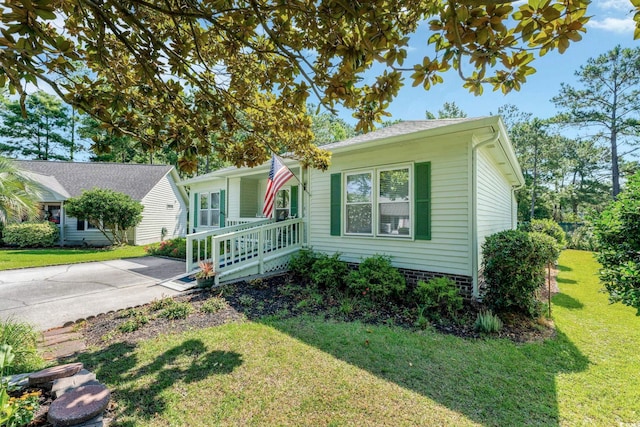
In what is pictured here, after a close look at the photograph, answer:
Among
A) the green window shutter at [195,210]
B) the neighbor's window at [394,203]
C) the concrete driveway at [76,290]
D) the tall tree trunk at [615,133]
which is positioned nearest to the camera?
the concrete driveway at [76,290]

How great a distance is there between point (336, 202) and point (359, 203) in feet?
2.15

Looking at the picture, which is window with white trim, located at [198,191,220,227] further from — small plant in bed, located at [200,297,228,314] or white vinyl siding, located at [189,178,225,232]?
small plant in bed, located at [200,297,228,314]

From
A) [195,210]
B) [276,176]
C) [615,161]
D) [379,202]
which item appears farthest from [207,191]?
[615,161]

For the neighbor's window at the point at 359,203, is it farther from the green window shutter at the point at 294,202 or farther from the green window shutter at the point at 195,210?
the green window shutter at the point at 195,210

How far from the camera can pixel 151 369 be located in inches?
122

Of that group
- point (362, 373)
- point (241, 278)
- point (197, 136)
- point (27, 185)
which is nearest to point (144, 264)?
point (241, 278)

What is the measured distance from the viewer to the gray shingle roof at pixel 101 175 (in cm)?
1706

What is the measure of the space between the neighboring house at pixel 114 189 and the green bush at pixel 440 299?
17.1 metres

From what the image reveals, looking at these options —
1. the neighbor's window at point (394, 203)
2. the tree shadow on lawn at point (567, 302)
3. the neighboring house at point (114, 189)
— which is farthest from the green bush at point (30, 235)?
the tree shadow on lawn at point (567, 302)

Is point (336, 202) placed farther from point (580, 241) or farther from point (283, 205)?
point (580, 241)

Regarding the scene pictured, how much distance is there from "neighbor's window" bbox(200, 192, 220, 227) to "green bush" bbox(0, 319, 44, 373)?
910 centimetres

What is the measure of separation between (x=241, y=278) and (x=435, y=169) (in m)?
5.19

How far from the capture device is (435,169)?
5855mm

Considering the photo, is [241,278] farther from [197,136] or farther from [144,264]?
→ [144,264]
